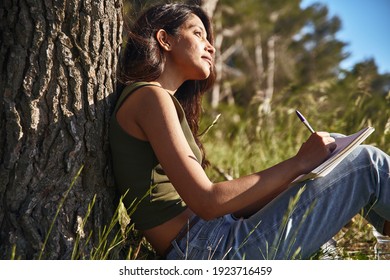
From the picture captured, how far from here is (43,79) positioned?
2570 millimetres

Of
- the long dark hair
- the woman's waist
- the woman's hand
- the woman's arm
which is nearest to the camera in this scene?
the woman's arm

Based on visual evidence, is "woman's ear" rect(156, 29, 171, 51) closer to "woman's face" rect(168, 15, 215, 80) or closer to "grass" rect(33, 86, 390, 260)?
"woman's face" rect(168, 15, 215, 80)

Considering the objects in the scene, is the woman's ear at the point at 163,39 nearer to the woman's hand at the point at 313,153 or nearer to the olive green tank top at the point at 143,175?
the olive green tank top at the point at 143,175

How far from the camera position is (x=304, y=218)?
2.57 meters

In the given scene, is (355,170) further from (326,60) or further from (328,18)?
(328,18)

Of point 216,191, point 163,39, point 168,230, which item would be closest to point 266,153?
point 163,39

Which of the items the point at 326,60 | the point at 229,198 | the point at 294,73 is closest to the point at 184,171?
the point at 229,198

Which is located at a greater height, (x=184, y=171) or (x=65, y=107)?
(x=65, y=107)

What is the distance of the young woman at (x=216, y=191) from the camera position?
2.48 m

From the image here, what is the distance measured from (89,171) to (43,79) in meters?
0.38

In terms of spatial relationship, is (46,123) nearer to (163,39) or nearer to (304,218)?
(163,39)

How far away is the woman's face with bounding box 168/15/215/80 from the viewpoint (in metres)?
2.89

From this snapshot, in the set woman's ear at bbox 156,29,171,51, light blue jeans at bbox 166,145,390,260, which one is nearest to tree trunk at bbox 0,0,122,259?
woman's ear at bbox 156,29,171,51

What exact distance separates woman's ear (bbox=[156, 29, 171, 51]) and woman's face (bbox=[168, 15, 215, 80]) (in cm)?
2
